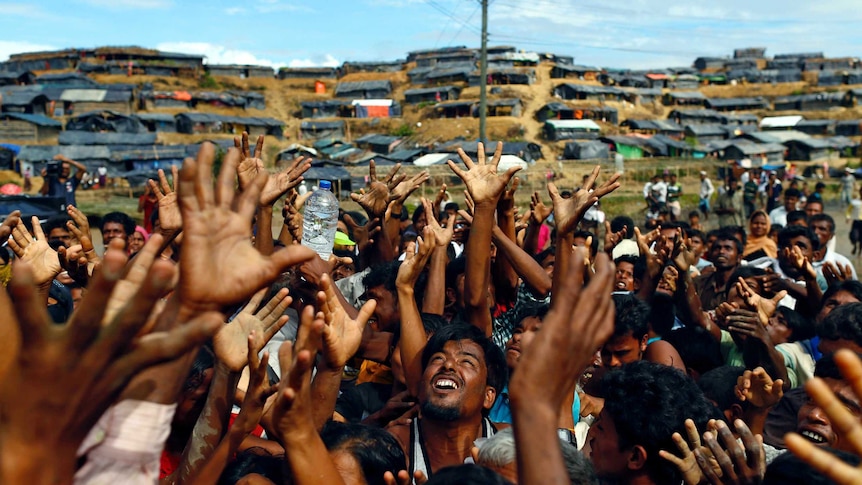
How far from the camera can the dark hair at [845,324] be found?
390cm

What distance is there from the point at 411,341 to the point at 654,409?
1332mm

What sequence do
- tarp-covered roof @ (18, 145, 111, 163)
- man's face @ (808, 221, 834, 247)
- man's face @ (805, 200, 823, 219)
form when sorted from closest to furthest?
man's face @ (808, 221, 834, 247) → man's face @ (805, 200, 823, 219) → tarp-covered roof @ (18, 145, 111, 163)

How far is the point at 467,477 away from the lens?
1.99 meters

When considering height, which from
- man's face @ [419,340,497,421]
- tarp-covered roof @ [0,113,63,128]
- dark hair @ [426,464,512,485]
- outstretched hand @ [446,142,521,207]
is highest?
tarp-covered roof @ [0,113,63,128]

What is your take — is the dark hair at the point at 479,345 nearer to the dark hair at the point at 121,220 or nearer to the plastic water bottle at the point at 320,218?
the plastic water bottle at the point at 320,218

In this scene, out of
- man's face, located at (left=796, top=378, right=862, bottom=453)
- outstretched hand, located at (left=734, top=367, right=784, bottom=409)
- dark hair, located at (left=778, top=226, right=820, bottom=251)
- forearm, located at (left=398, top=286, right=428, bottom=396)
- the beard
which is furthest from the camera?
dark hair, located at (left=778, top=226, right=820, bottom=251)

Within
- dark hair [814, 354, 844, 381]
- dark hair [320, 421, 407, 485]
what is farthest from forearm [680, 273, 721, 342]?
dark hair [320, 421, 407, 485]

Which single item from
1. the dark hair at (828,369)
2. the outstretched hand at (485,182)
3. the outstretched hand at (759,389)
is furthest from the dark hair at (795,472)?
the outstretched hand at (485,182)

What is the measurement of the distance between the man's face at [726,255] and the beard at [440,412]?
4.60 meters

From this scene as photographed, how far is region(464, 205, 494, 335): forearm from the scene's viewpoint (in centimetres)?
420

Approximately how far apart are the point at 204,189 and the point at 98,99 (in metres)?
57.5

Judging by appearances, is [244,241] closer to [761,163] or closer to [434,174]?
[434,174]

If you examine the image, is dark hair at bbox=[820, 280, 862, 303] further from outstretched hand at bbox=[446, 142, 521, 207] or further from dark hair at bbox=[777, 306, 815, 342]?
outstretched hand at bbox=[446, 142, 521, 207]

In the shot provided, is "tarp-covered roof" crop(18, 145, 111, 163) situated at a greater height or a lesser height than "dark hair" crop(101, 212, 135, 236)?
lesser
